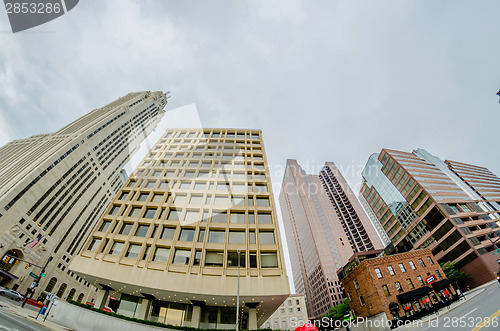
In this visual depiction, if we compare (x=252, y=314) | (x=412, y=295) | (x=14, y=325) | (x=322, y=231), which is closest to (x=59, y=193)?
(x=14, y=325)

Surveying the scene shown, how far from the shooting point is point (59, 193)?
2191 inches

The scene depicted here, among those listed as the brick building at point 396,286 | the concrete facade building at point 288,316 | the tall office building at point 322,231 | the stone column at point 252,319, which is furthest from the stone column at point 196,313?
the tall office building at point 322,231

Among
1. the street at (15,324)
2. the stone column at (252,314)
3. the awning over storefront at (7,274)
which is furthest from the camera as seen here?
the awning over storefront at (7,274)

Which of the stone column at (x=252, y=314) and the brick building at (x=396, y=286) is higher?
the brick building at (x=396, y=286)

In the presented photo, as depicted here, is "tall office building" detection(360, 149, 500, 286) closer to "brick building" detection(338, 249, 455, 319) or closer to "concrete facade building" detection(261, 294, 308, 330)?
"brick building" detection(338, 249, 455, 319)

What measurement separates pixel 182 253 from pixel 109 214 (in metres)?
13.8

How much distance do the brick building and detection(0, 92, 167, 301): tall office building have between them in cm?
5477

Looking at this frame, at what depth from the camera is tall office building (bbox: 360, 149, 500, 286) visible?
46219 mm

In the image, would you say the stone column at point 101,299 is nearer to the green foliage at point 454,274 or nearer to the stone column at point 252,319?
the stone column at point 252,319

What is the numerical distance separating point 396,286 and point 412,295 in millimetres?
2434

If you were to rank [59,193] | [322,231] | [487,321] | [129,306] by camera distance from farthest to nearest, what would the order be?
[322,231], [59,193], [129,306], [487,321]

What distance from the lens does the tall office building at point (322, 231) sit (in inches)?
4373

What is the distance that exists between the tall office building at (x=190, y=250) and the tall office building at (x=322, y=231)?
3629 inches

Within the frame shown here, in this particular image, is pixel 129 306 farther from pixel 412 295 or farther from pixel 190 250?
pixel 412 295
